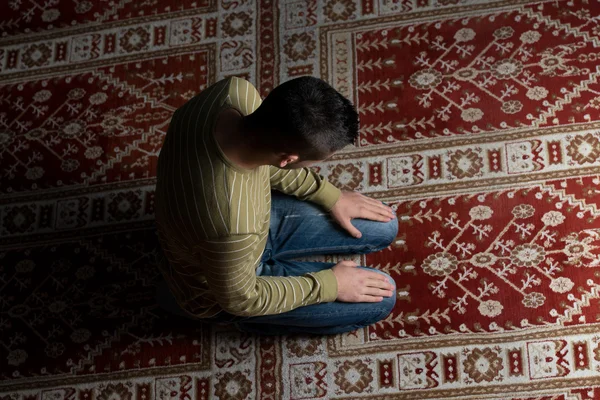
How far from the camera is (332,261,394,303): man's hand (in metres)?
1.59

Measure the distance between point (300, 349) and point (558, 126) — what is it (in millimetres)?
966

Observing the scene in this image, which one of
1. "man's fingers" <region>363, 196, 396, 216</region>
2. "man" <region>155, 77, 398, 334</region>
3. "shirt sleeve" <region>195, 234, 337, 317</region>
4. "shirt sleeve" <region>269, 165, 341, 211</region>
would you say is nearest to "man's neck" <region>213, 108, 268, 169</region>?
"man" <region>155, 77, 398, 334</region>

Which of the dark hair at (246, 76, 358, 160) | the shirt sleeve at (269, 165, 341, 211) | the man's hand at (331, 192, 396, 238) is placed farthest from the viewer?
the man's hand at (331, 192, 396, 238)

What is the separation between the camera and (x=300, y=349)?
175cm

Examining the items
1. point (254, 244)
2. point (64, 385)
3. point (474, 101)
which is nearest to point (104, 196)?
point (64, 385)

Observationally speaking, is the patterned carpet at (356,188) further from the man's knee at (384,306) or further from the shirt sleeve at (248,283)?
the shirt sleeve at (248,283)

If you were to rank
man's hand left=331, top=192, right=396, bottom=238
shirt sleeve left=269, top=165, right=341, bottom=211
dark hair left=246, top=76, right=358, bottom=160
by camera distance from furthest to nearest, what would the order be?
man's hand left=331, top=192, right=396, bottom=238, shirt sleeve left=269, top=165, right=341, bottom=211, dark hair left=246, top=76, right=358, bottom=160

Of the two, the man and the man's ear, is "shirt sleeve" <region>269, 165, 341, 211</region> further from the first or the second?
the man's ear

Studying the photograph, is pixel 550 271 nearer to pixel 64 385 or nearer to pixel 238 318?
pixel 238 318

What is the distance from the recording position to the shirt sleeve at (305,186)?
1.56 m

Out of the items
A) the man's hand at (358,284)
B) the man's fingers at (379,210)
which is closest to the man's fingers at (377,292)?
the man's hand at (358,284)

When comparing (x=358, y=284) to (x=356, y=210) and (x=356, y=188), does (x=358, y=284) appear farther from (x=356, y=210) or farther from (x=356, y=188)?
(x=356, y=188)

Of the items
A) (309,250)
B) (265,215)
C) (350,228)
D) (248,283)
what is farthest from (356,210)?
(248,283)

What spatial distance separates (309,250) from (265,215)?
39cm
